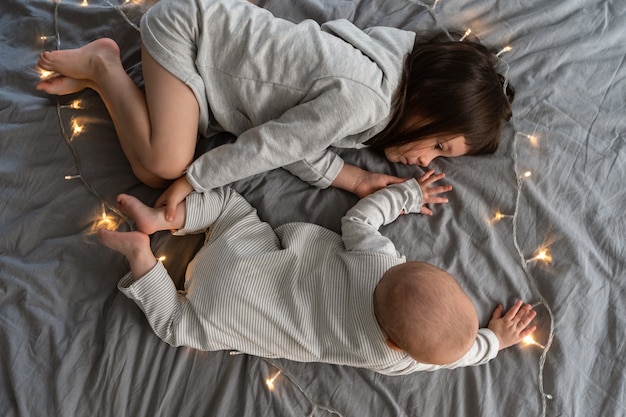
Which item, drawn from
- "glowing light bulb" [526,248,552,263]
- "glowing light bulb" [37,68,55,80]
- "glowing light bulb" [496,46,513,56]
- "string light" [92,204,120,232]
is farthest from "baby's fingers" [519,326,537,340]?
"glowing light bulb" [37,68,55,80]

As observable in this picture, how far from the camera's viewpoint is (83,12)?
4.57 feet

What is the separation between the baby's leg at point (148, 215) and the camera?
1.15m

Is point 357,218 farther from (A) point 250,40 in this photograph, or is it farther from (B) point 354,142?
(A) point 250,40

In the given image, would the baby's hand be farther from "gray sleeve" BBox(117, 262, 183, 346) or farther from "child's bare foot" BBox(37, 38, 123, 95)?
"child's bare foot" BBox(37, 38, 123, 95)

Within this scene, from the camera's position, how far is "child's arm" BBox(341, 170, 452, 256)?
46.0 inches

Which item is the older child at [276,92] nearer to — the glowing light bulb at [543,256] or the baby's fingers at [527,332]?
the glowing light bulb at [543,256]

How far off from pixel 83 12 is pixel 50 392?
3.06 ft

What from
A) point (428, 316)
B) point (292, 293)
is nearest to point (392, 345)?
point (428, 316)

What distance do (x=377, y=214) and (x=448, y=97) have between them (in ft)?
0.97

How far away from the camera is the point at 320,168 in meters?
1.26

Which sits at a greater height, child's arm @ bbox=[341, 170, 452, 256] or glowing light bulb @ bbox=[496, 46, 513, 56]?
glowing light bulb @ bbox=[496, 46, 513, 56]

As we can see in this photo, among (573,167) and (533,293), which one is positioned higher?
(573,167)

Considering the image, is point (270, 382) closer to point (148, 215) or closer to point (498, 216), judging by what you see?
point (148, 215)

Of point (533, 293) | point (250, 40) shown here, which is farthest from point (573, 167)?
point (250, 40)
